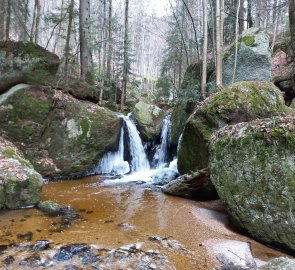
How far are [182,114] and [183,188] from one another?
5.75 meters

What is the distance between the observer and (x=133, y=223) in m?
6.04

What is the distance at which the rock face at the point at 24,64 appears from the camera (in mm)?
10359

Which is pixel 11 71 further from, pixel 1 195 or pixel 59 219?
pixel 59 219

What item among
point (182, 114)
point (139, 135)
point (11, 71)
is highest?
point (11, 71)

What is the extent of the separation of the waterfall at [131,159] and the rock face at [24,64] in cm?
357

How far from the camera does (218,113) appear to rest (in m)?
8.19

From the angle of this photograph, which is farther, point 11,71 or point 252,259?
point 11,71

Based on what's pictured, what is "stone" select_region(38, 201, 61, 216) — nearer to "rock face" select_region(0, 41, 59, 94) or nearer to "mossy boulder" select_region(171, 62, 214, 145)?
"rock face" select_region(0, 41, 59, 94)

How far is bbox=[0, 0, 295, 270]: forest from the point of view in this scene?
16.1 ft

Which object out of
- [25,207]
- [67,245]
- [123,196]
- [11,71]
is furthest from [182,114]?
[67,245]

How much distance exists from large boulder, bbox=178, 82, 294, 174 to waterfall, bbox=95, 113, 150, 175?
3656mm

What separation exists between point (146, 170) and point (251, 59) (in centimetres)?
664

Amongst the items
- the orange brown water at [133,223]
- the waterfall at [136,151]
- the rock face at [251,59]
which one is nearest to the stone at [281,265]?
the orange brown water at [133,223]

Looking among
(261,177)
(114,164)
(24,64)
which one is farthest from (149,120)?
(261,177)
